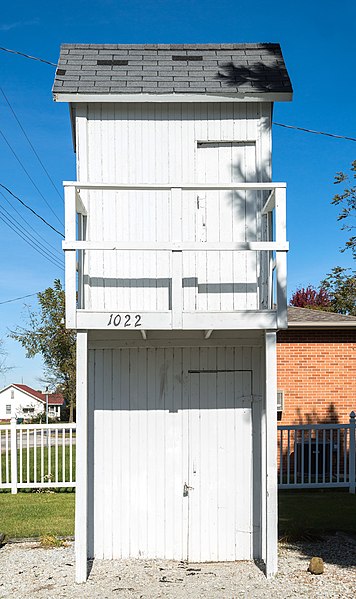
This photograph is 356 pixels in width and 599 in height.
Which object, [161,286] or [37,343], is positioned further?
[37,343]

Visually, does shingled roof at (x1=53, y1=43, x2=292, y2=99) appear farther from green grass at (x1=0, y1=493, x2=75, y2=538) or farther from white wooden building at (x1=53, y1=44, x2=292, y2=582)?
green grass at (x1=0, y1=493, x2=75, y2=538)

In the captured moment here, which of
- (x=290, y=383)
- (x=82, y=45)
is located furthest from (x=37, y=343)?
(x=82, y=45)

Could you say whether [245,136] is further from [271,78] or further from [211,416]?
[211,416]

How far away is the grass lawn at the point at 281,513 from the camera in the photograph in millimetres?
9477

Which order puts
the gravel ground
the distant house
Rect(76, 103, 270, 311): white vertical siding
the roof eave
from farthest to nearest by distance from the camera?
the distant house
the roof eave
Rect(76, 103, 270, 311): white vertical siding
the gravel ground

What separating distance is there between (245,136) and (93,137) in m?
1.90

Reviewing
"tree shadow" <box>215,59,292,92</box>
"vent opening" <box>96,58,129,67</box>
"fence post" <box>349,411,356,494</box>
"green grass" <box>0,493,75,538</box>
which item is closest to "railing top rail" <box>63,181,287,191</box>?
"tree shadow" <box>215,59,292,92</box>

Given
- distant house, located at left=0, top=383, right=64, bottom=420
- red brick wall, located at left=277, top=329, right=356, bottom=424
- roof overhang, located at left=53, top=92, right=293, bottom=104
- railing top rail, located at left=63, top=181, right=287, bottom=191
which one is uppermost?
roof overhang, located at left=53, top=92, right=293, bottom=104

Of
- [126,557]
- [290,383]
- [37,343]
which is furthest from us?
[37,343]

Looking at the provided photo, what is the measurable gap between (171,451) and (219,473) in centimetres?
64

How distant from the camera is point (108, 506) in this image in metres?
8.15

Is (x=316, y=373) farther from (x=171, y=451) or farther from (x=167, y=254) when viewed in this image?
(x=167, y=254)

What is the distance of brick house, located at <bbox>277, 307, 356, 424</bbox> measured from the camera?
14445 mm

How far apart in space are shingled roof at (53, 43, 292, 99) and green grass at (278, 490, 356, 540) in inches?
231
